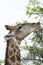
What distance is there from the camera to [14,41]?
460 cm

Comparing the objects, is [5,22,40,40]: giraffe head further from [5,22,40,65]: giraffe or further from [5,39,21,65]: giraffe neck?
[5,39,21,65]: giraffe neck

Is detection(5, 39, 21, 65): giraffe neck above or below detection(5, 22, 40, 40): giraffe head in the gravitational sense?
below

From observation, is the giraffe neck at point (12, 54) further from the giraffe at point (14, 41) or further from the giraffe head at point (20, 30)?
the giraffe head at point (20, 30)

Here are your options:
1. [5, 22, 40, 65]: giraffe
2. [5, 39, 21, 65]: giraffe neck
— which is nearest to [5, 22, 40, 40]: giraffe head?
[5, 22, 40, 65]: giraffe

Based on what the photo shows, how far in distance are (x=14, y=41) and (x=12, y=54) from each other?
11.7 inches

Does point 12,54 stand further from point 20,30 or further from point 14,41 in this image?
point 20,30

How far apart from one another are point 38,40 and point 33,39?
0.45 m

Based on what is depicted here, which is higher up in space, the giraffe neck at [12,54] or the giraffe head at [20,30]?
the giraffe head at [20,30]

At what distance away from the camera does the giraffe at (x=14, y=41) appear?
15.0 feet

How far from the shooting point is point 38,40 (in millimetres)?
10711

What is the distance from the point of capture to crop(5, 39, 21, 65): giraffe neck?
4.52 metres

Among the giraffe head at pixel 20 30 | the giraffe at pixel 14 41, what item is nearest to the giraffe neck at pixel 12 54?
the giraffe at pixel 14 41

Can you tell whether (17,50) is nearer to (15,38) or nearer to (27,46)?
(15,38)

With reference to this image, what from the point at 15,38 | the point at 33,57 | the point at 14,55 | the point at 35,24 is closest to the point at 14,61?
the point at 14,55
